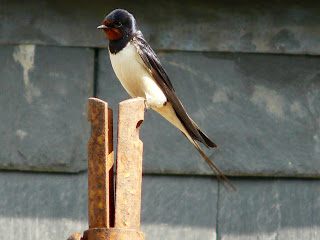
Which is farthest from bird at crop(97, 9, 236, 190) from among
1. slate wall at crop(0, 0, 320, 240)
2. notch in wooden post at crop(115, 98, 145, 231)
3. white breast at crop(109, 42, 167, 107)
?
notch in wooden post at crop(115, 98, 145, 231)

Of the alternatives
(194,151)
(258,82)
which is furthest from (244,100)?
(194,151)

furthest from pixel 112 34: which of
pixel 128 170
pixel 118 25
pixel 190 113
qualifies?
pixel 128 170

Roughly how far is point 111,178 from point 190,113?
1569 mm

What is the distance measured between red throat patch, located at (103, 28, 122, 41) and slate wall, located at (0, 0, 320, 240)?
266mm

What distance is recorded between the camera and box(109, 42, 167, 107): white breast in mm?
2854

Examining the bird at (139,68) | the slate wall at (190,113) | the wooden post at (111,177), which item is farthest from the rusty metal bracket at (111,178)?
the slate wall at (190,113)

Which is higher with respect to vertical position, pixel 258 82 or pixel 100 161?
pixel 258 82

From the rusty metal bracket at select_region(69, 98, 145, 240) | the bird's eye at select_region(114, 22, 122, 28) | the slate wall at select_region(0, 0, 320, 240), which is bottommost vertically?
the rusty metal bracket at select_region(69, 98, 145, 240)

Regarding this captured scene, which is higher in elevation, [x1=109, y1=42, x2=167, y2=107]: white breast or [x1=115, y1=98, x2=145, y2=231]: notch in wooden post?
[x1=109, y1=42, x2=167, y2=107]: white breast

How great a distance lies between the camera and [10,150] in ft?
9.97

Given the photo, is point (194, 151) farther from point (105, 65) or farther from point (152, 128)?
point (105, 65)

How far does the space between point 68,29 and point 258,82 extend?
0.86 metres

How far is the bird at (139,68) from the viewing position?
9.34 feet

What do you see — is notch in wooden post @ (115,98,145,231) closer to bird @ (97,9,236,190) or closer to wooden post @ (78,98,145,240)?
wooden post @ (78,98,145,240)
